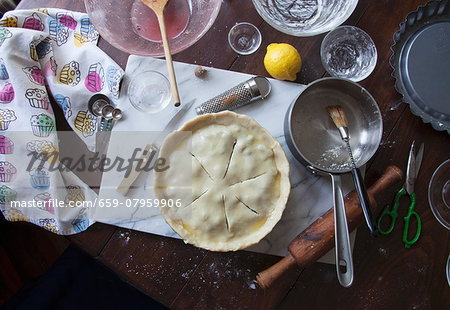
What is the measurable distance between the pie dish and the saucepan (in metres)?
0.13

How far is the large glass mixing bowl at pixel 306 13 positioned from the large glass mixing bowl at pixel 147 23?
21 cm

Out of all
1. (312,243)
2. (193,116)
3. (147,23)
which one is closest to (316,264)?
(312,243)

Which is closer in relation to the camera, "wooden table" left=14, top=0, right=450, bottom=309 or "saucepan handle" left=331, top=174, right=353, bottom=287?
"saucepan handle" left=331, top=174, right=353, bottom=287

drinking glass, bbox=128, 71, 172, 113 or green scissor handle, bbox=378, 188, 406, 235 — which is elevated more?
drinking glass, bbox=128, 71, 172, 113

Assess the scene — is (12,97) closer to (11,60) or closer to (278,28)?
(11,60)

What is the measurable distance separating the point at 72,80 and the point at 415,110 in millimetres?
1293

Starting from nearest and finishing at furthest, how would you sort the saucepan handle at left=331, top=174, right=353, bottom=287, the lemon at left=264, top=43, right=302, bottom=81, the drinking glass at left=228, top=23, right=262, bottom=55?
the saucepan handle at left=331, top=174, right=353, bottom=287 < the lemon at left=264, top=43, right=302, bottom=81 < the drinking glass at left=228, top=23, right=262, bottom=55

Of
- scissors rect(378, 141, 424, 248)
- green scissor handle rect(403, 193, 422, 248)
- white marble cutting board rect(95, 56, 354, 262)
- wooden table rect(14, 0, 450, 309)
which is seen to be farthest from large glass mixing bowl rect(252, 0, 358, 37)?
green scissor handle rect(403, 193, 422, 248)

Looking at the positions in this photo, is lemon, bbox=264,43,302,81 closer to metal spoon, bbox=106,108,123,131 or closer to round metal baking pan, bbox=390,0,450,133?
round metal baking pan, bbox=390,0,450,133

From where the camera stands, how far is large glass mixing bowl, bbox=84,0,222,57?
47.9 inches

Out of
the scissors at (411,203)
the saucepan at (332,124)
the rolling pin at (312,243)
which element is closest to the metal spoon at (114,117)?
the saucepan at (332,124)

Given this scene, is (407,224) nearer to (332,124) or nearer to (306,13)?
(332,124)

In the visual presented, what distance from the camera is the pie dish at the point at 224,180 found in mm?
1163

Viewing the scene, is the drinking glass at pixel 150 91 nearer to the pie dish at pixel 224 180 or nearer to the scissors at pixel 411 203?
the pie dish at pixel 224 180
